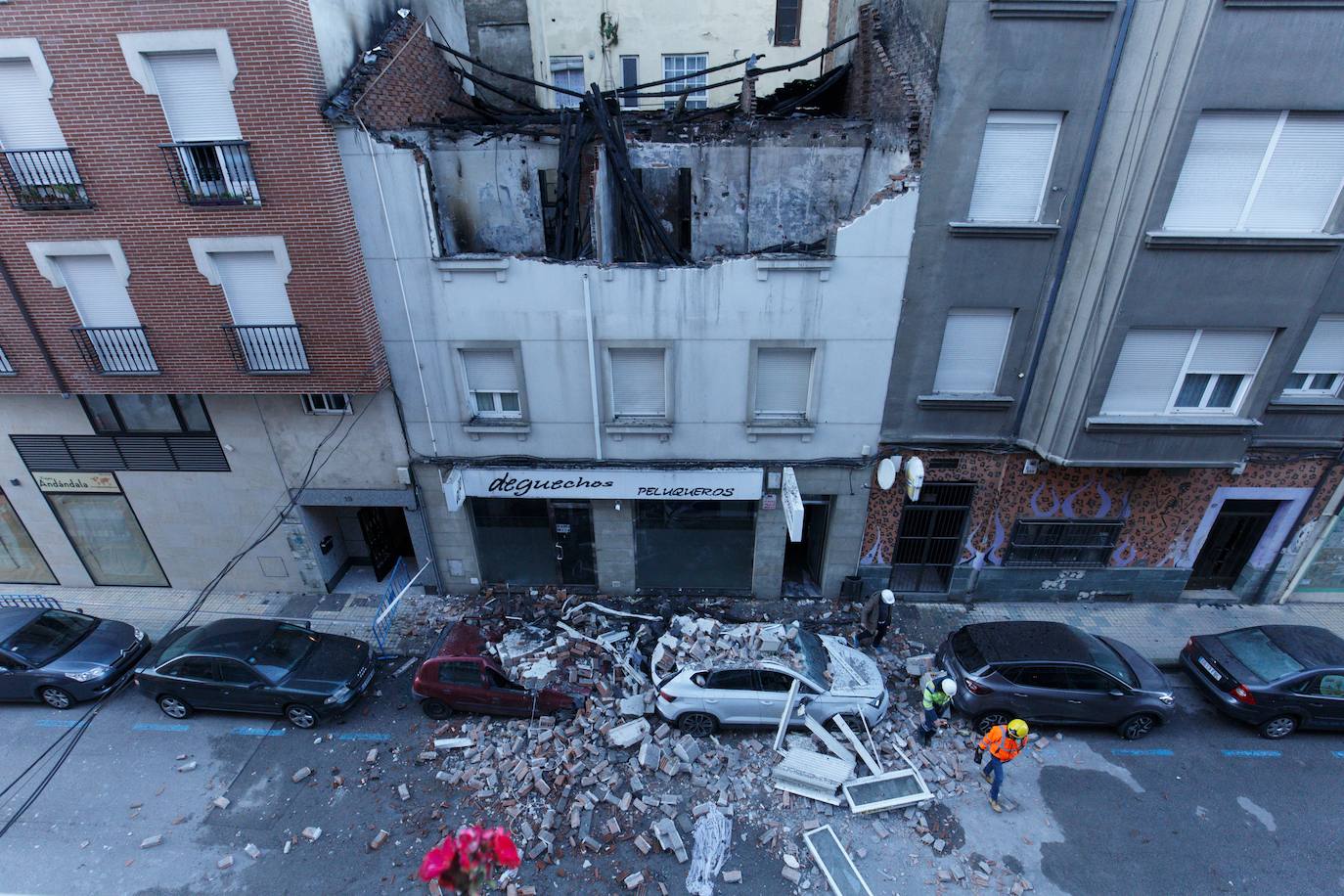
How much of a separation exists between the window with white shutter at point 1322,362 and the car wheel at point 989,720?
26.9 ft

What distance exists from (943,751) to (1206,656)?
5.17 m

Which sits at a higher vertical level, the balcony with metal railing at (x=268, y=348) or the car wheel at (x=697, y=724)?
the balcony with metal railing at (x=268, y=348)

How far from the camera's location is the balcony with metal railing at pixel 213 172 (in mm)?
9320

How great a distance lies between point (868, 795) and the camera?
8.92 m

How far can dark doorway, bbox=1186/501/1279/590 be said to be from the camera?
41.3 ft

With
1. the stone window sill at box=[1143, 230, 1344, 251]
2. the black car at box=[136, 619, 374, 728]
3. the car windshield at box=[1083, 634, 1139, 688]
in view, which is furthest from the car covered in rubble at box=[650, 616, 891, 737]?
the stone window sill at box=[1143, 230, 1344, 251]

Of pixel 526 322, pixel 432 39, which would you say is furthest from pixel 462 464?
pixel 432 39

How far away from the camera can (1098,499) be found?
Result: 1216 cm

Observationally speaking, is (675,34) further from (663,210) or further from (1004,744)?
(1004,744)

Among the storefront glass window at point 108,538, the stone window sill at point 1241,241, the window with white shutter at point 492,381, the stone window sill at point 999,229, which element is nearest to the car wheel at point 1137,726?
the stone window sill at point 1241,241

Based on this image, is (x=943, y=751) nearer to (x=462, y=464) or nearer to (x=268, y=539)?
(x=462, y=464)

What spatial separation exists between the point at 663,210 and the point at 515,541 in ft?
25.1

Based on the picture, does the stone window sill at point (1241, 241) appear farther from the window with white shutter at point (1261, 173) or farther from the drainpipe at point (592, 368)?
the drainpipe at point (592, 368)

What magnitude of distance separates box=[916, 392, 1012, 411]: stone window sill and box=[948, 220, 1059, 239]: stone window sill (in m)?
2.93
